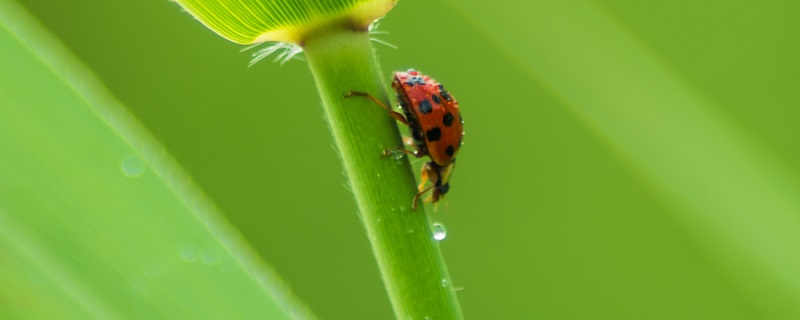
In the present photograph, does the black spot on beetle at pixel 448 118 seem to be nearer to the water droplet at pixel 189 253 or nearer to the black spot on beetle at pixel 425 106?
the black spot on beetle at pixel 425 106

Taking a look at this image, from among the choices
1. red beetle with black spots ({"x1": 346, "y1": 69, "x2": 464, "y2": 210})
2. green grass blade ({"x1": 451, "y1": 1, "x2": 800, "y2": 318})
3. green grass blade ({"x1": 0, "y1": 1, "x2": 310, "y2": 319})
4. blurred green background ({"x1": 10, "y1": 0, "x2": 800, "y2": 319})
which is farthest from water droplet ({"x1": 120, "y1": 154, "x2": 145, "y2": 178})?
blurred green background ({"x1": 10, "y1": 0, "x2": 800, "y2": 319})

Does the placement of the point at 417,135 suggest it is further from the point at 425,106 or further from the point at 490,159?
the point at 490,159

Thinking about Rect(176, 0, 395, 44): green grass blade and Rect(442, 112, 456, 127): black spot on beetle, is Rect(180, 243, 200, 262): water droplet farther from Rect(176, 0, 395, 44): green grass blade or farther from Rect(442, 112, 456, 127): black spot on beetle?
Rect(442, 112, 456, 127): black spot on beetle

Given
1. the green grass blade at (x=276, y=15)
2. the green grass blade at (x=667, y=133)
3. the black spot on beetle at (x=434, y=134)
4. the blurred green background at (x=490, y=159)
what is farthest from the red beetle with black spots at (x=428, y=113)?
the blurred green background at (x=490, y=159)

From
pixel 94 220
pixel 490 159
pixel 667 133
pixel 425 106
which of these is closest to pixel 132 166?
pixel 94 220

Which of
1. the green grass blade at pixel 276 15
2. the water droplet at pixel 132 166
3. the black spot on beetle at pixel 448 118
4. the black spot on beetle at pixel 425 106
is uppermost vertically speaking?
the black spot on beetle at pixel 425 106
